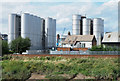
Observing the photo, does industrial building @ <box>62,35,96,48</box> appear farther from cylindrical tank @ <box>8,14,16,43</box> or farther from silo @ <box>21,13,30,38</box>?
cylindrical tank @ <box>8,14,16,43</box>

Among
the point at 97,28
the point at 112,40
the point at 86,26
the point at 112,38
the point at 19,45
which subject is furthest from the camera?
the point at 86,26

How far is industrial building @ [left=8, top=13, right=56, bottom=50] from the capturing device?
6250cm

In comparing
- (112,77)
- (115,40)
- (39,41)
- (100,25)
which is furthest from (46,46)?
(112,77)

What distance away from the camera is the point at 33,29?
6500 centimetres

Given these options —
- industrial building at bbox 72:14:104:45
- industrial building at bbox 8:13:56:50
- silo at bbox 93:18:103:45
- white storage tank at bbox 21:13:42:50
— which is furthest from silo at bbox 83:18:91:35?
white storage tank at bbox 21:13:42:50

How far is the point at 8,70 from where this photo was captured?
63.8ft

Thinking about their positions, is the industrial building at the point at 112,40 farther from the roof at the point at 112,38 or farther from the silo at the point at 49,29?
the silo at the point at 49,29

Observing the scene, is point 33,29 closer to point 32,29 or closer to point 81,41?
point 32,29

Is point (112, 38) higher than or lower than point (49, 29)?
lower

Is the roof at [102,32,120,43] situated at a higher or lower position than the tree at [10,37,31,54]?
higher

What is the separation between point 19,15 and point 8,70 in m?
49.1

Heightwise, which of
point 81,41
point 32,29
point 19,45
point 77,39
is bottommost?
point 19,45

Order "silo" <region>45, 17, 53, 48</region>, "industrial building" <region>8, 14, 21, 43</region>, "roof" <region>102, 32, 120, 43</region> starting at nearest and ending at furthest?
1. "roof" <region>102, 32, 120, 43</region>
2. "industrial building" <region>8, 14, 21, 43</region>
3. "silo" <region>45, 17, 53, 48</region>

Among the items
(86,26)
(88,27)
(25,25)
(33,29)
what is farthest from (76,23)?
(25,25)
